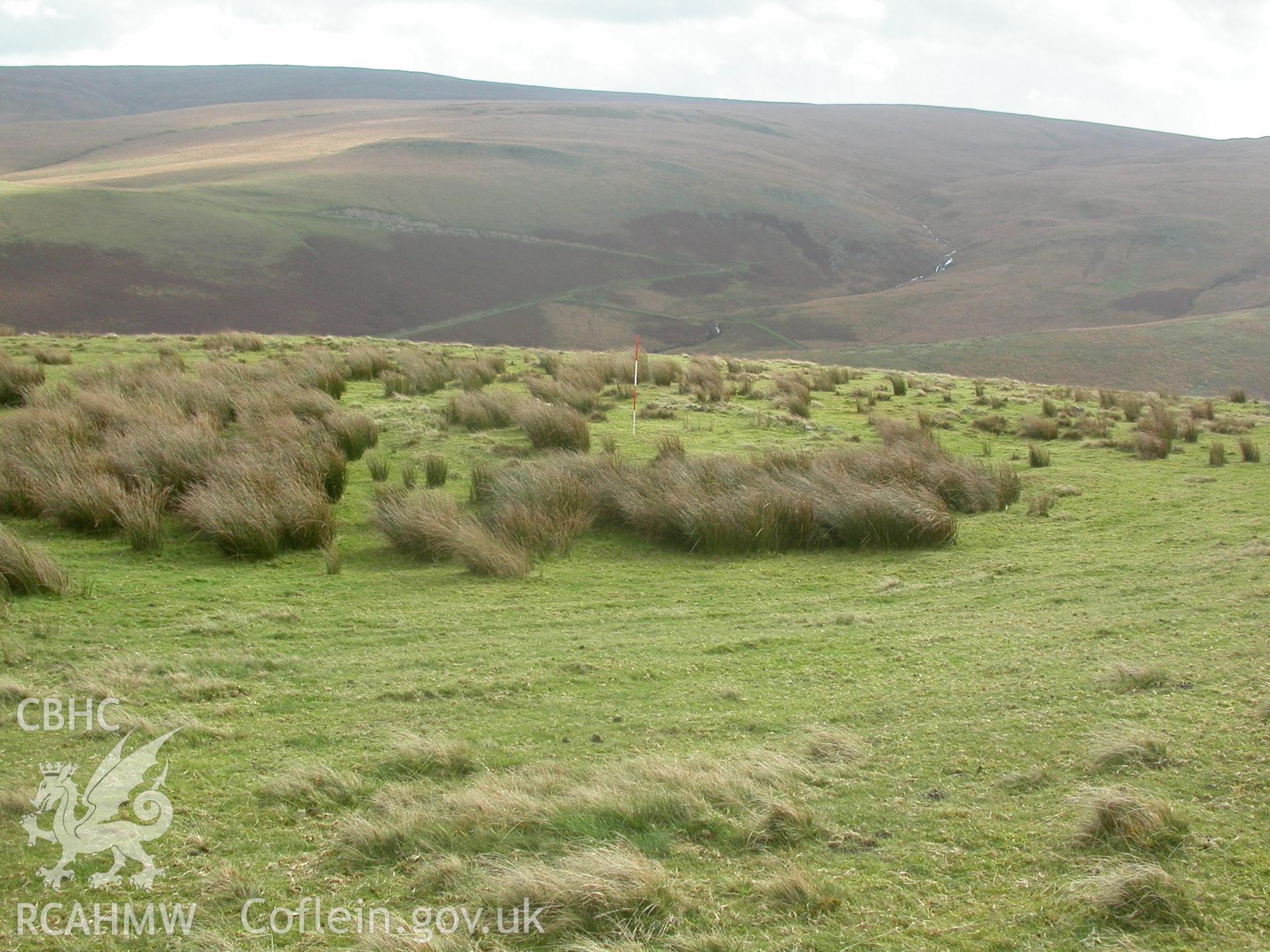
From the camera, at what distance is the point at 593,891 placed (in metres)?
3.74

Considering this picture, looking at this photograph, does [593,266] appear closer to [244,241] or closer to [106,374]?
[244,241]

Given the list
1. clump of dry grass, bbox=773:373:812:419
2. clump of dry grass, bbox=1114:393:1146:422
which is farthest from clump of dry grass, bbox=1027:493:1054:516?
clump of dry grass, bbox=1114:393:1146:422

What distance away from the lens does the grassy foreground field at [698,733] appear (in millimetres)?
3756

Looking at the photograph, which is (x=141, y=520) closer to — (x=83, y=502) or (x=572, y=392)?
(x=83, y=502)

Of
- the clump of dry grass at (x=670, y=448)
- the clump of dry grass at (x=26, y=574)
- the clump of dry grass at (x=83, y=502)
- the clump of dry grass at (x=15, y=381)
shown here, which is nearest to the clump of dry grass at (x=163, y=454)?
the clump of dry grass at (x=83, y=502)

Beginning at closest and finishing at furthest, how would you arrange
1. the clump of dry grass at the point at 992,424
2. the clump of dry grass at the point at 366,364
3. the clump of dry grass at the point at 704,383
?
the clump of dry grass at the point at 992,424 < the clump of dry grass at the point at 366,364 < the clump of dry grass at the point at 704,383

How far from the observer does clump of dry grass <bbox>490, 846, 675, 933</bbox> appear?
3.66 m

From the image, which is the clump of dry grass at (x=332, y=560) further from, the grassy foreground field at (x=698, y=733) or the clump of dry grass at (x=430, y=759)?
the clump of dry grass at (x=430, y=759)

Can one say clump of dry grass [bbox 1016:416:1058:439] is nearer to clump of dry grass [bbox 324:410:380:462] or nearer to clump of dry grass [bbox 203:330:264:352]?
clump of dry grass [bbox 324:410:380:462]

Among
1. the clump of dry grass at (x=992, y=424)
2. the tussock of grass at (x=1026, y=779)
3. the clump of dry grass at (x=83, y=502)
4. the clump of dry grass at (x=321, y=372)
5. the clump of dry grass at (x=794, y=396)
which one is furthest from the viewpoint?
the clump of dry grass at (x=794, y=396)

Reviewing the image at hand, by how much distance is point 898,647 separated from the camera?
6.88 metres

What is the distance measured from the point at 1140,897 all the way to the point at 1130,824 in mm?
427

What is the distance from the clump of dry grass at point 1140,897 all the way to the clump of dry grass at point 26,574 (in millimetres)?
7210

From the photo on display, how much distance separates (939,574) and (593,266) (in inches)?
3203
